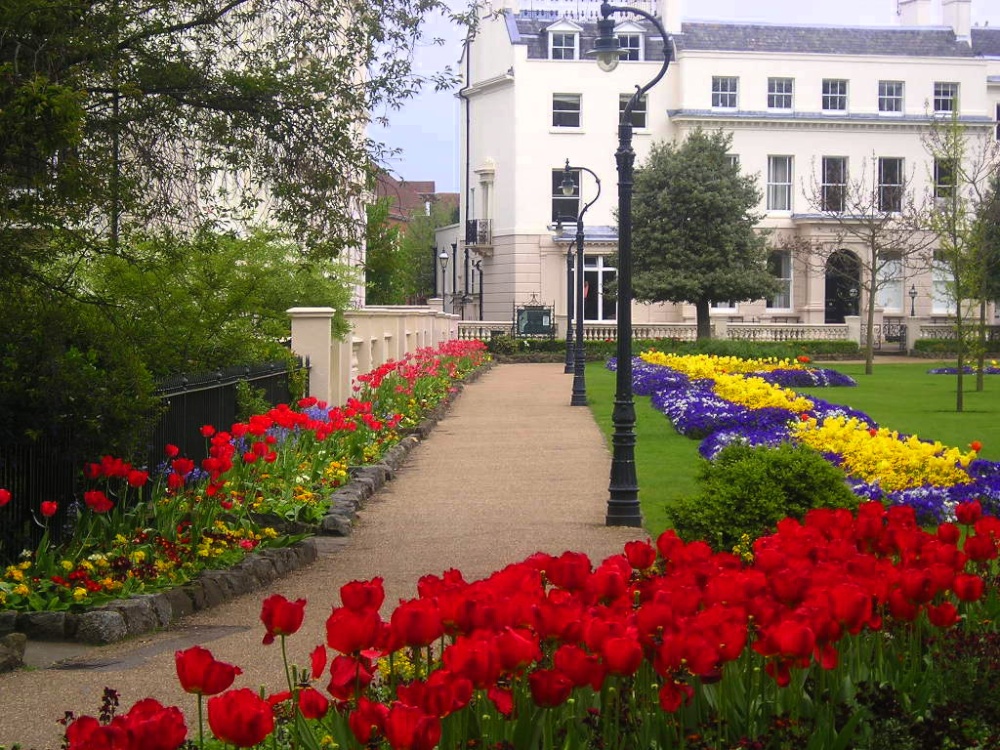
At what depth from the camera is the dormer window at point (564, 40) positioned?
56656 millimetres

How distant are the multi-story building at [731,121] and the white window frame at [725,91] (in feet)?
0.18

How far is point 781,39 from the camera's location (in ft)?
189

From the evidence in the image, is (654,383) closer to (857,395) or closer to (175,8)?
(857,395)

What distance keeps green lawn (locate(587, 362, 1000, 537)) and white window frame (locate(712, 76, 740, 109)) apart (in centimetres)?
1841

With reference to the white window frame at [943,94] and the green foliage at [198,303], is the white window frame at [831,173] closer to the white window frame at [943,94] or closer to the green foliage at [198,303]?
the white window frame at [943,94]

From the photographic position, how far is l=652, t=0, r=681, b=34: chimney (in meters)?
56.1

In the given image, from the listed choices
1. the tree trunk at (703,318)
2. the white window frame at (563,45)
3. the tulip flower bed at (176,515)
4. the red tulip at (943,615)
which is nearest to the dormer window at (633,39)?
the white window frame at (563,45)

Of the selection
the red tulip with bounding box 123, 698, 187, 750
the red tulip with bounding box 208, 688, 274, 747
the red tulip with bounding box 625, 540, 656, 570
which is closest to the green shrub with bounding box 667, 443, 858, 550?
the red tulip with bounding box 625, 540, 656, 570

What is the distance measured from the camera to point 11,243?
33.0 ft

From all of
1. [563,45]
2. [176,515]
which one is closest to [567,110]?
[563,45]

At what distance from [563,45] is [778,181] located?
1008cm

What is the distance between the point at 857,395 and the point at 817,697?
2680 cm

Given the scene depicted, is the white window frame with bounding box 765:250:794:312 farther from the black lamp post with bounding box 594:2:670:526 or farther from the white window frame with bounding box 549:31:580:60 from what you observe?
the black lamp post with bounding box 594:2:670:526

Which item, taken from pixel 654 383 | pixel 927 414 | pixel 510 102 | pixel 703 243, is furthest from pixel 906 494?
pixel 510 102
